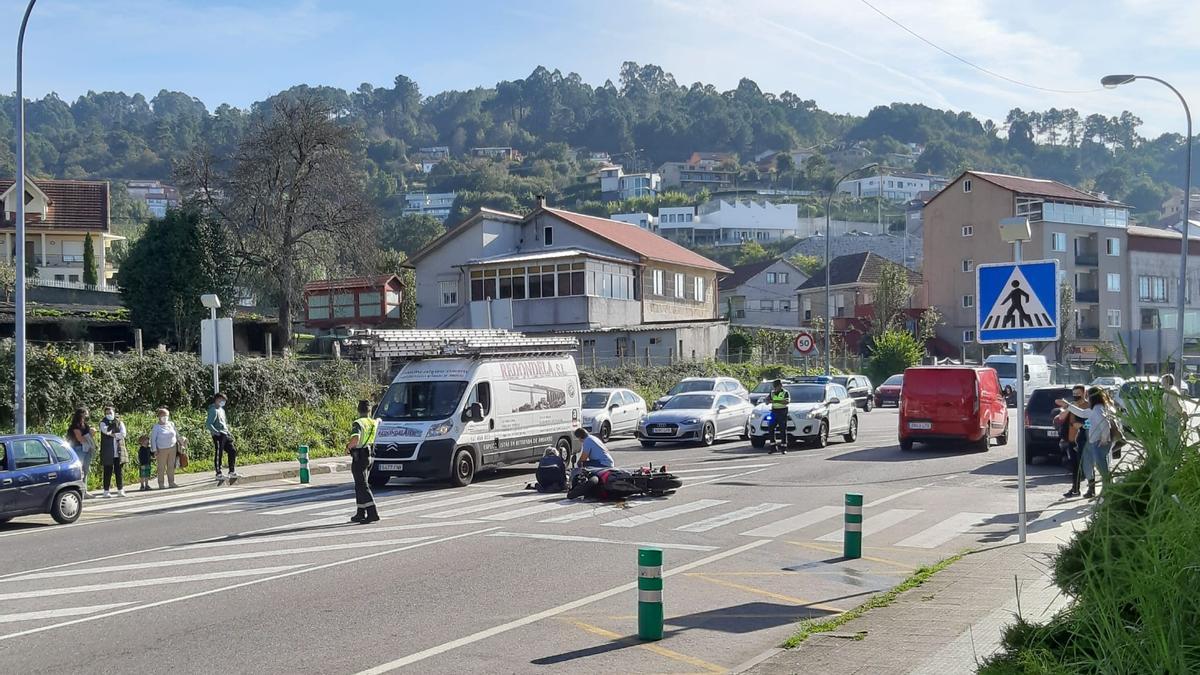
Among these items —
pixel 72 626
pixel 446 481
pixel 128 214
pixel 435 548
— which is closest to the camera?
pixel 72 626

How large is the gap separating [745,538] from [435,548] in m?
3.99

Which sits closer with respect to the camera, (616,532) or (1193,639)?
(1193,639)

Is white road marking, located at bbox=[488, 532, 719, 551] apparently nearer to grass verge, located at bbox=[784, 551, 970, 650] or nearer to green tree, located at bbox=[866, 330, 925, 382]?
grass verge, located at bbox=[784, 551, 970, 650]

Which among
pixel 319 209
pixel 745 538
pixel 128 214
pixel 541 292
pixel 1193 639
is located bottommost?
pixel 745 538

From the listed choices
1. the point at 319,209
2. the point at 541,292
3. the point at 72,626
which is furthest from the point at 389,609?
the point at 319,209

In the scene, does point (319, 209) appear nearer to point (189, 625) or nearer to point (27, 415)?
point (27, 415)

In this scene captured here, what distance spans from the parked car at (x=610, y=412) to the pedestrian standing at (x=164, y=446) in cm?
1232

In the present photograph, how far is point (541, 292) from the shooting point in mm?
53188

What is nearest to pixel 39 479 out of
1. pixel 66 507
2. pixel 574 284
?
pixel 66 507

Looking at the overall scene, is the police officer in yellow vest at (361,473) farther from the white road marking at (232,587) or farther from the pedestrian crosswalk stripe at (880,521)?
the pedestrian crosswalk stripe at (880,521)

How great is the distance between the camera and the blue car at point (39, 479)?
1691cm

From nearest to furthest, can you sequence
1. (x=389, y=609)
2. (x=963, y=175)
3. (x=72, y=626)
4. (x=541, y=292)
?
1. (x=72, y=626)
2. (x=389, y=609)
3. (x=541, y=292)
4. (x=963, y=175)

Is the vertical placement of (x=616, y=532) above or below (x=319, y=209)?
below

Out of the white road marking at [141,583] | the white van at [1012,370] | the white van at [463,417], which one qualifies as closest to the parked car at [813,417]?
the white van at [463,417]
